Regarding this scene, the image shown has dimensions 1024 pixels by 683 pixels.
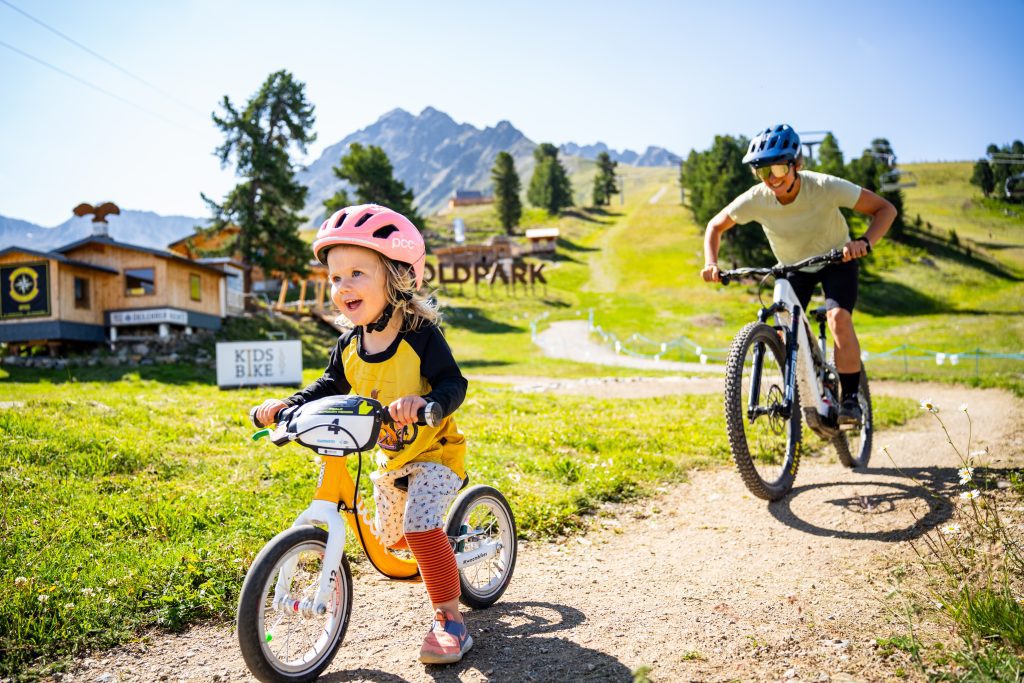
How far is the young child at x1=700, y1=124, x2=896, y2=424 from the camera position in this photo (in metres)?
6.14

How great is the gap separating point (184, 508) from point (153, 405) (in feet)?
18.5

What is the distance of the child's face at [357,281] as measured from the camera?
3574mm

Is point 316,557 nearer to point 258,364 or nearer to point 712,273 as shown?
point 712,273

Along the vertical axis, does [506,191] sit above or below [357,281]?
above

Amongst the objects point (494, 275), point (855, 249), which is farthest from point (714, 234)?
point (494, 275)

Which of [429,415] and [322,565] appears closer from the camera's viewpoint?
[429,415]

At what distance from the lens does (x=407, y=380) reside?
364cm

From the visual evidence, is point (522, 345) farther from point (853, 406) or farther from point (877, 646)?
point (877, 646)

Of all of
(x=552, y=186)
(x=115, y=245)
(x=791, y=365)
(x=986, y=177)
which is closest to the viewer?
(x=791, y=365)

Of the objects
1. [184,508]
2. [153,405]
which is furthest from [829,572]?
[153,405]

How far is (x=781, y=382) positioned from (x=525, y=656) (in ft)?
12.9

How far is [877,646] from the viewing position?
10.3ft

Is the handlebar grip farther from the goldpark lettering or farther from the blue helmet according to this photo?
the goldpark lettering

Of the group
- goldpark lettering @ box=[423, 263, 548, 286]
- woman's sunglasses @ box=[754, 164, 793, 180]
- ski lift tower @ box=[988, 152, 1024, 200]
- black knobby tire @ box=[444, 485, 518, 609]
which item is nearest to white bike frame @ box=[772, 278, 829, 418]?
woman's sunglasses @ box=[754, 164, 793, 180]
